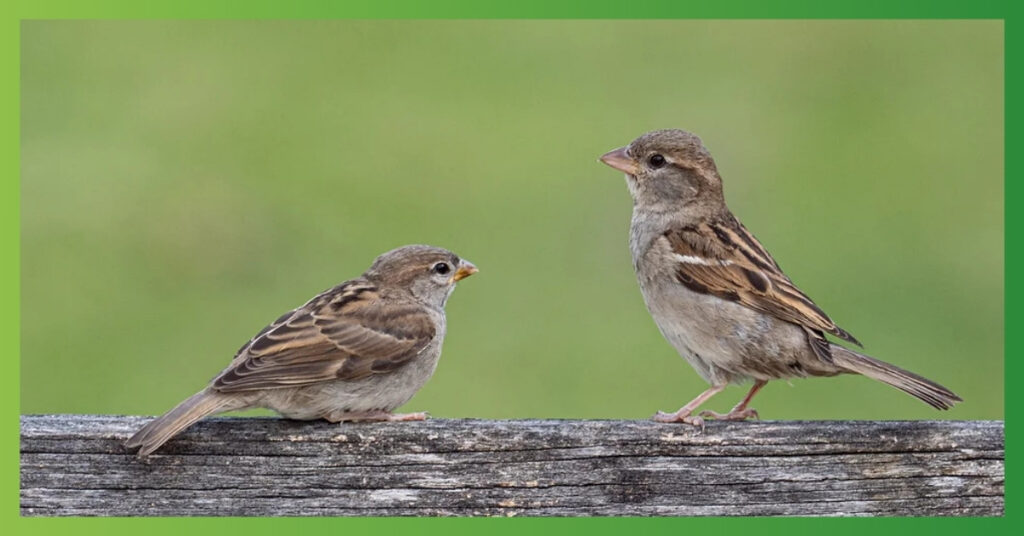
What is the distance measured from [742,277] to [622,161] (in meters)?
0.84

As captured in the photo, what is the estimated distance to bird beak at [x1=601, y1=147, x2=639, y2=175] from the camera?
21.5 feet

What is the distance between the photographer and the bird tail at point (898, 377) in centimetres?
537

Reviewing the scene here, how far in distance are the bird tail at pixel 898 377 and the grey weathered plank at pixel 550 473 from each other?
1.19ft

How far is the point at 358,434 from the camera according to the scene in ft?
16.6

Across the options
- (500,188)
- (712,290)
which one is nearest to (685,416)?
(712,290)

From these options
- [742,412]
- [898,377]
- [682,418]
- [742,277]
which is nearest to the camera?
[682,418]

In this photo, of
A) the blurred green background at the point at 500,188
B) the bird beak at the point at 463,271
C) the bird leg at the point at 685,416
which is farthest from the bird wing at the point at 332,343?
the blurred green background at the point at 500,188

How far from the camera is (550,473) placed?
16.3ft

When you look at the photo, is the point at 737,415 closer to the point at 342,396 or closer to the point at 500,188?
the point at 342,396

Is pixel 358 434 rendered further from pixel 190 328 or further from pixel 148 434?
pixel 190 328

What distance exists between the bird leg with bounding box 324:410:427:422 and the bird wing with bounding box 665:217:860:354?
1501 mm

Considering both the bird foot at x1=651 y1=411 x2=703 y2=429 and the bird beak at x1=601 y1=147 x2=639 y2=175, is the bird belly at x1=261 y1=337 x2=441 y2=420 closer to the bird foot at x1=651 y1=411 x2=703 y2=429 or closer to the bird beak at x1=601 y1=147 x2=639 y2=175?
the bird foot at x1=651 y1=411 x2=703 y2=429

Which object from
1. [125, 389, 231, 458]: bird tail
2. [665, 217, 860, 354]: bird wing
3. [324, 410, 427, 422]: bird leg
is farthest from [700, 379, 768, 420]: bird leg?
[125, 389, 231, 458]: bird tail

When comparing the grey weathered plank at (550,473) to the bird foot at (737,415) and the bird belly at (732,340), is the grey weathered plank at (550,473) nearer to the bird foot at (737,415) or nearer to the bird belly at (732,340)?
A: the bird foot at (737,415)
